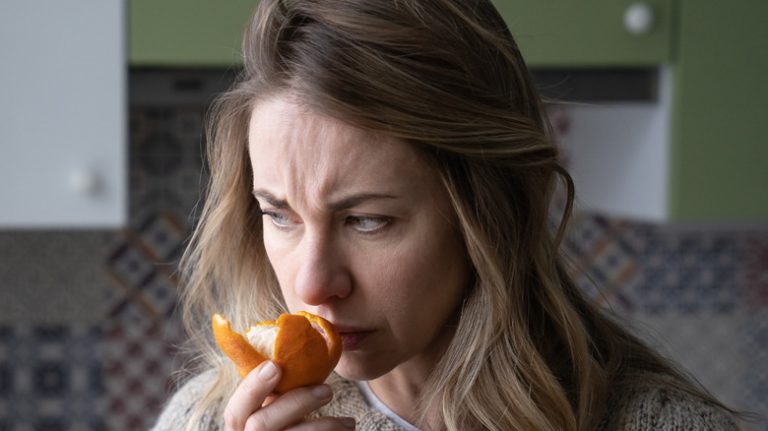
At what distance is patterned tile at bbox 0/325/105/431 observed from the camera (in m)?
2.01

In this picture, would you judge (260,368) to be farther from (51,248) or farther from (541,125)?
(51,248)

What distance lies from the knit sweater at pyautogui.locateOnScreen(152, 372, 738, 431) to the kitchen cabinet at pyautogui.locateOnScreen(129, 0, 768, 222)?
0.74 metres

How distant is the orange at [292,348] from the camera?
87 cm

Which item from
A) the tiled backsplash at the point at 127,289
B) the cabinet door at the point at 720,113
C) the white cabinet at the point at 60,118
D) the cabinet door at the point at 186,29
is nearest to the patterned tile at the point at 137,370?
the tiled backsplash at the point at 127,289

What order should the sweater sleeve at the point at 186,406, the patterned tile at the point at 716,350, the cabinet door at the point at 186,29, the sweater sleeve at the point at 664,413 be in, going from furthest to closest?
the patterned tile at the point at 716,350, the cabinet door at the point at 186,29, the sweater sleeve at the point at 186,406, the sweater sleeve at the point at 664,413

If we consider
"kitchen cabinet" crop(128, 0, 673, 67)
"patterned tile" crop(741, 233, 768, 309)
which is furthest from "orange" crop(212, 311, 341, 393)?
"patterned tile" crop(741, 233, 768, 309)

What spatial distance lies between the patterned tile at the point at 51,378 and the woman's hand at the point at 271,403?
3.99 feet

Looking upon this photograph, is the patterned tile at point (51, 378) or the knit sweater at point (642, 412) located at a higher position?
the knit sweater at point (642, 412)

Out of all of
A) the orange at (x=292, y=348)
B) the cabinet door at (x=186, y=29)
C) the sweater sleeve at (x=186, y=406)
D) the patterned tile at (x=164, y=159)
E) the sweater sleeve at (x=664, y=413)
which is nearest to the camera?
the orange at (x=292, y=348)

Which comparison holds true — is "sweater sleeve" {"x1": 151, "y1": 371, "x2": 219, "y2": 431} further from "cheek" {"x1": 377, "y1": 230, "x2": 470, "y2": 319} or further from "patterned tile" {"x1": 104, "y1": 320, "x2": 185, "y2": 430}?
"patterned tile" {"x1": 104, "y1": 320, "x2": 185, "y2": 430}

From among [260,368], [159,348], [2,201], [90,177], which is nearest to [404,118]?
[260,368]

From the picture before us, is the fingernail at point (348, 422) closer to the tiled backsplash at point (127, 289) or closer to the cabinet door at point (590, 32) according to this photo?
the cabinet door at point (590, 32)

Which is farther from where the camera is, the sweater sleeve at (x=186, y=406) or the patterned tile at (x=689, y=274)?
the patterned tile at (x=689, y=274)

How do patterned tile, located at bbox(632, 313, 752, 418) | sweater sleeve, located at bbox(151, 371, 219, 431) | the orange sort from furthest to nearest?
patterned tile, located at bbox(632, 313, 752, 418) < sweater sleeve, located at bbox(151, 371, 219, 431) < the orange
